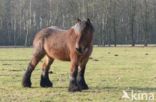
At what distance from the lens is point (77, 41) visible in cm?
1489

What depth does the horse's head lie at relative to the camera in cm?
1486

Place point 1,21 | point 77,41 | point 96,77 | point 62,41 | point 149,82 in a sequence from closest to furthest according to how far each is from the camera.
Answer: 1. point 77,41
2. point 62,41
3. point 149,82
4. point 96,77
5. point 1,21

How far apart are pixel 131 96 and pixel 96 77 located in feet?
23.4

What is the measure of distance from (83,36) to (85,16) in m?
78.7

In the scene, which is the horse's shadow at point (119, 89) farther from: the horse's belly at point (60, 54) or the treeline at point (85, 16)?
the treeline at point (85, 16)

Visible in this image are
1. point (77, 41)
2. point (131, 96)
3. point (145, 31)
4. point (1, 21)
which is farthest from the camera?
point (1, 21)

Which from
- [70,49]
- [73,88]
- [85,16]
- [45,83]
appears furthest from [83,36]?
[85,16]

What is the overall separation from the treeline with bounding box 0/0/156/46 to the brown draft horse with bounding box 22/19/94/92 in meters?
76.1

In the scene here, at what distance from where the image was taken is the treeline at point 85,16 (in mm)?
97500

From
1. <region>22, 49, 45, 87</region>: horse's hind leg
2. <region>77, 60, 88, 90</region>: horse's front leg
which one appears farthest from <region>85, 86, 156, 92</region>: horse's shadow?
<region>22, 49, 45, 87</region>: horse's hind leg

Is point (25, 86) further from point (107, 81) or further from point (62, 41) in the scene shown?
point (107, 81)

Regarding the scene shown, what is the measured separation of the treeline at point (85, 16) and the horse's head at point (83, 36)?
77975mm

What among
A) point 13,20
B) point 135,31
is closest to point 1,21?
point 13,20

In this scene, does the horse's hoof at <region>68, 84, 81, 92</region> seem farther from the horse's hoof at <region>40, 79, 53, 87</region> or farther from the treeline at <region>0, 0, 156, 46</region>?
the treeline at <region>0, 0, 156, 46</region>
